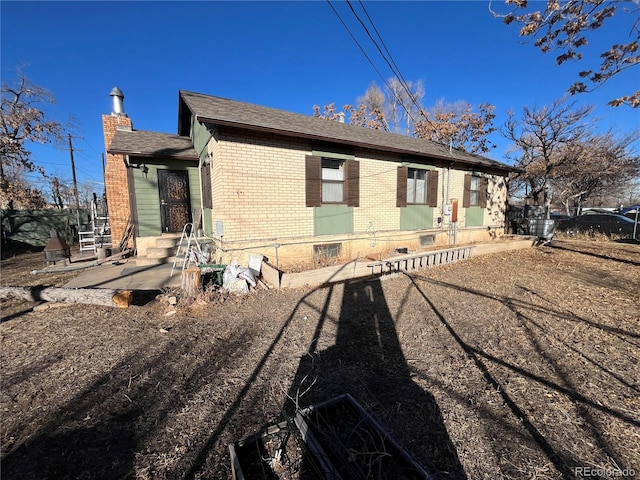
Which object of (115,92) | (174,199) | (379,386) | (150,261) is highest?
(115,92)

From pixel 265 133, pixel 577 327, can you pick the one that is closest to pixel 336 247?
pixel 265 133

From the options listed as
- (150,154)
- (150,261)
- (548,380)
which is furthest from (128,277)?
(548,380)

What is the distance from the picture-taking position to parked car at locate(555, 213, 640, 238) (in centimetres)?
1277

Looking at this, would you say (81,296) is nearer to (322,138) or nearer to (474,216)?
(322,138)

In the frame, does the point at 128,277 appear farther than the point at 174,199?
No

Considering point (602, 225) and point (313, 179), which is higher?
point (313, 179)

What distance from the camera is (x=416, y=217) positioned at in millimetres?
9594

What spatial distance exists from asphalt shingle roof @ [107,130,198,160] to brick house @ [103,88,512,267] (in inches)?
1.2

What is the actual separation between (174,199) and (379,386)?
27.5 feet

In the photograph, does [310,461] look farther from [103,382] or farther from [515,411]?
[103,382]

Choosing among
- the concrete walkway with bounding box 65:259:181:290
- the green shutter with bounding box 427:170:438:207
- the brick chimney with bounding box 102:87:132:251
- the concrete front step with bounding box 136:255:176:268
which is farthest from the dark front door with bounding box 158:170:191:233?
the green shutter with bounding box 427:170:438:207

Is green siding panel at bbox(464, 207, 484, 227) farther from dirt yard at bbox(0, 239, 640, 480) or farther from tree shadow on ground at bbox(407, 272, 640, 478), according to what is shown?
tree shadow on ground at bbox(407, 272, 640, 478)

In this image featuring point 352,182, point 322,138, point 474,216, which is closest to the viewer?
point 322,138

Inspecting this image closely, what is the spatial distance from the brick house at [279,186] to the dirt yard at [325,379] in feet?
7.75
